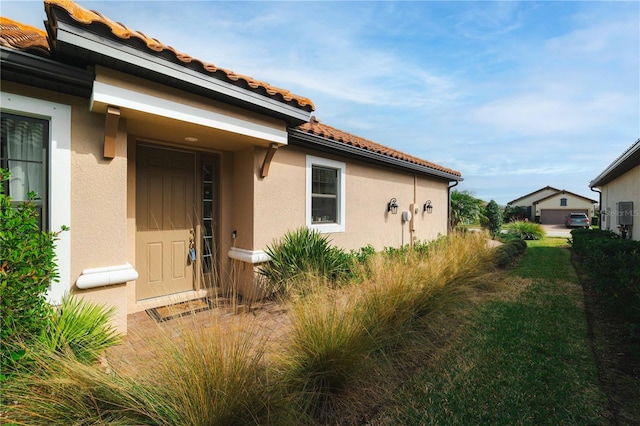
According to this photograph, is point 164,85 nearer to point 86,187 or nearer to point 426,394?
point 86,187

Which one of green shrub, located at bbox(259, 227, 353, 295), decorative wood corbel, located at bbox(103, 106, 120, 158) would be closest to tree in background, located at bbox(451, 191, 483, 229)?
green shrub, located at bbox(259, 227, 353, 295)

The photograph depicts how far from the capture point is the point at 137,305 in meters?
5.32

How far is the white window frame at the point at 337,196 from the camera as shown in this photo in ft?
23.2

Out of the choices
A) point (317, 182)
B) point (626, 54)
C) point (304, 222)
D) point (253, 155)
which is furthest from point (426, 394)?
point (626, 54)

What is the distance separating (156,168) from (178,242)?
1.58m

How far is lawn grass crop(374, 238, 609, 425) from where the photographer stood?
8.95ft

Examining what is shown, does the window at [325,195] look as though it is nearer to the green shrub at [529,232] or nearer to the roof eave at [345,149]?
the roof eave at [345,149]

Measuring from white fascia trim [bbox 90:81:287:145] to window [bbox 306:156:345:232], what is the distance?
5.73 feet

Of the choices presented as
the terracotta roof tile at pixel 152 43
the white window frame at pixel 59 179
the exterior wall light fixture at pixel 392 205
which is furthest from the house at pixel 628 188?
the white window frame at pixel 59 179

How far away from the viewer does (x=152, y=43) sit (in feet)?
12.9

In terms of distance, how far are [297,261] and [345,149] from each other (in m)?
3.45

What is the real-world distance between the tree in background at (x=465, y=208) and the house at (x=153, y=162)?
14777 mm

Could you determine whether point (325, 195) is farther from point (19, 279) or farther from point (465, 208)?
point (465, 208)

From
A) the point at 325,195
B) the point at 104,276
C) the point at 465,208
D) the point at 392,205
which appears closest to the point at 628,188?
the point at 392,205
